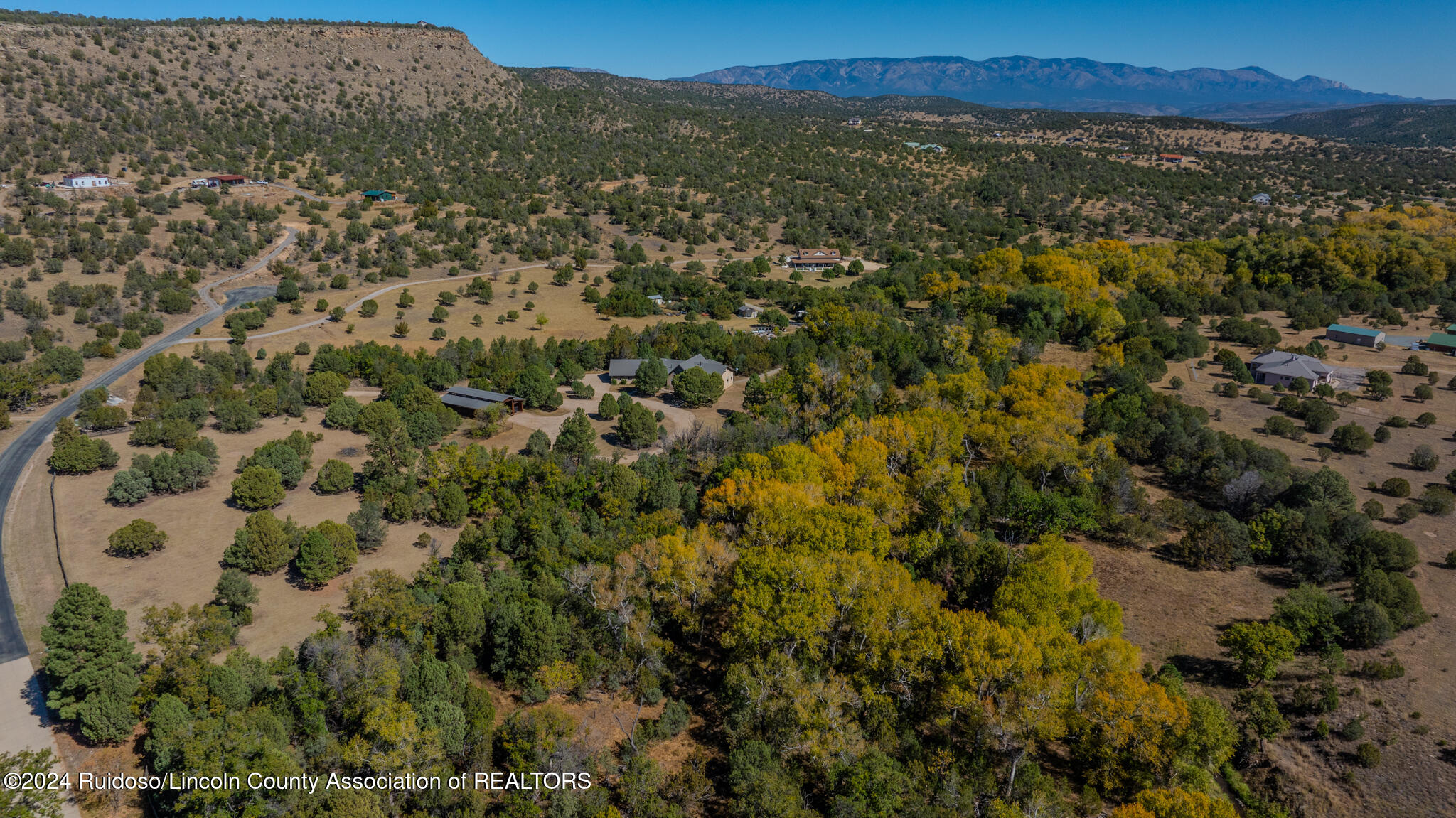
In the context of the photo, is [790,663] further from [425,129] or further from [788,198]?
[425,129]

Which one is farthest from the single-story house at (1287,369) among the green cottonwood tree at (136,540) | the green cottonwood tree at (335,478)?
the green cottonwood tree at (136,540)

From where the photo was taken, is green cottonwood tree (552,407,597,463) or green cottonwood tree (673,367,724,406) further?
green cottonwood tree (673,367,724,406)

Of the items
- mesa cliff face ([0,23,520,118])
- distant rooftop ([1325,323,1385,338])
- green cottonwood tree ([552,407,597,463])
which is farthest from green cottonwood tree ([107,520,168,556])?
distant rooftop ([1325,323,1385,338])

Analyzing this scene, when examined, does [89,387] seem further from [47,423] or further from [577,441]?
[577,441]

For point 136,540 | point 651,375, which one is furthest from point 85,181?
point 651,375

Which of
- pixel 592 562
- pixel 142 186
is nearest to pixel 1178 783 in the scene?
pixel 592 562

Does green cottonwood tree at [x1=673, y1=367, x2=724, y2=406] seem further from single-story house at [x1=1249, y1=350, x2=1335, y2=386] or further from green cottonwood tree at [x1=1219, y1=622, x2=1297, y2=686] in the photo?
single-story house at [x1=1249, y1=350, x2=1335, y2=386]
